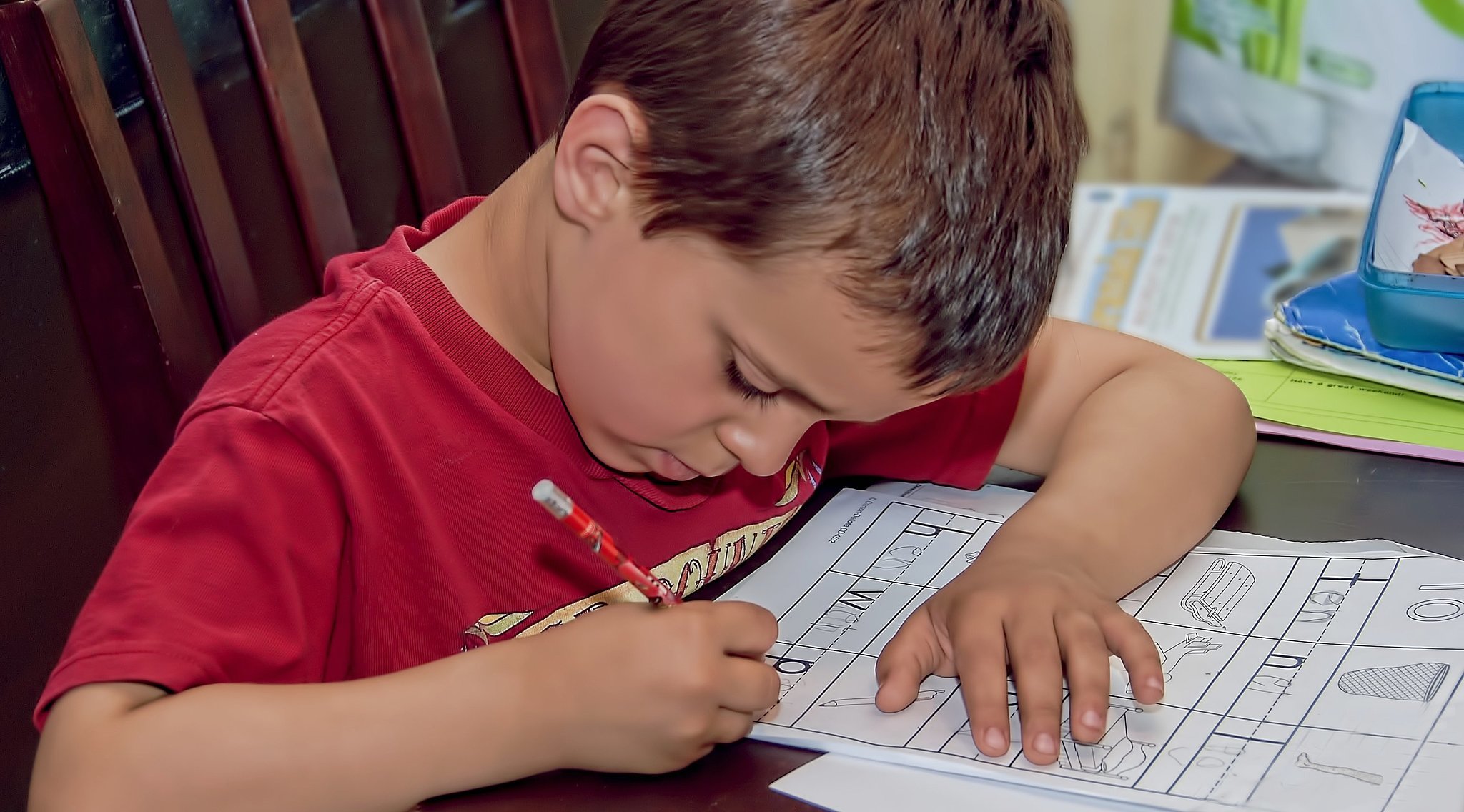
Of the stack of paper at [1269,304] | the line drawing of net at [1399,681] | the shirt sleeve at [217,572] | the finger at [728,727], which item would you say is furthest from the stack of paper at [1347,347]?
the shirt sleeve at [217,572]

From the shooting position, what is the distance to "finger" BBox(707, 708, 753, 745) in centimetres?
60

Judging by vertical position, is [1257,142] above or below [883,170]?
below

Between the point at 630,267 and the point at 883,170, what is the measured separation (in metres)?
0.13

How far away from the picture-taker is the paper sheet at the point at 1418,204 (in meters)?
0.90

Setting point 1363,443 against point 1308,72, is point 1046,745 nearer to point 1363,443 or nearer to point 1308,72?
point 1363,443

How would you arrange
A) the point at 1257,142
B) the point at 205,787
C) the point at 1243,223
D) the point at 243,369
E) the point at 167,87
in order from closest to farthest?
the point at 205,787, the point at 243,369, the point at 167,87, the point at 1243,223, the point at 1257,142

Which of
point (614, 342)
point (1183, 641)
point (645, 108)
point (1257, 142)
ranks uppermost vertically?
point (645, 108)

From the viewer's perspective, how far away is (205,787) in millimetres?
572

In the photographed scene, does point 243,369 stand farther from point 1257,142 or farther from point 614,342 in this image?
point 1257,142

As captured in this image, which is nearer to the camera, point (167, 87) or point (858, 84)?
point (858, 84)

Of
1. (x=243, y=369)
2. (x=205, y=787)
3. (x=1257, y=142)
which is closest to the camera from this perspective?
(x=205, y=787)

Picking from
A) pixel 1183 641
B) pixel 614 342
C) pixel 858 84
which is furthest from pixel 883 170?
pixel 1183 641

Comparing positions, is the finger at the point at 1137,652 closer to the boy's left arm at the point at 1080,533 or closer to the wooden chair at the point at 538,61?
the boy's left arm at the point at 1080,533

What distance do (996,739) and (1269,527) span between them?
0.27 m
